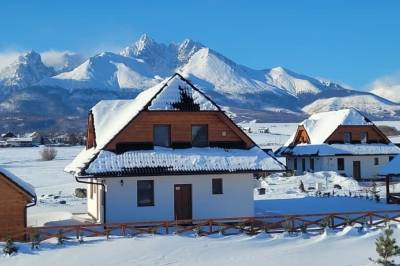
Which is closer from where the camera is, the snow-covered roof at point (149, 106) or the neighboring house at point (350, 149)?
the snow-covered roof at point (149, 106)

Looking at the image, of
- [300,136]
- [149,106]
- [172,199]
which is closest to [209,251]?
[172,199]

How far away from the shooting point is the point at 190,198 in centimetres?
2908

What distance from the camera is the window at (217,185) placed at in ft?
96.8

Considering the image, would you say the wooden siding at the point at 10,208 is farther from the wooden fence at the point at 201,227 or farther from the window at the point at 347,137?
the window at the point at 347,137

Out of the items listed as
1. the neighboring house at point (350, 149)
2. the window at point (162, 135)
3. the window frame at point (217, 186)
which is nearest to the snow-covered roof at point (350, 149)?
the neighboring house at point (350, 149)

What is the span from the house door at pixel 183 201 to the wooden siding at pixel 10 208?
6.70 m

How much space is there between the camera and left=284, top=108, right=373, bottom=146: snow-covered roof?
5806cm

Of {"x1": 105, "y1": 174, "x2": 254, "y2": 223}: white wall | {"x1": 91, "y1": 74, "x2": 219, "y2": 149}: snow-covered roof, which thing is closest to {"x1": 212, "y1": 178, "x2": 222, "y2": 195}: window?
{"x1": 105, "y1": 174, "x2": 254, "y2": 223}: white wall

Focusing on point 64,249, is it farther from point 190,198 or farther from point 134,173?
point 190,198

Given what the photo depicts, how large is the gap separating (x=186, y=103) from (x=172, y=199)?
447 cm

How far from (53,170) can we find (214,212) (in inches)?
1832

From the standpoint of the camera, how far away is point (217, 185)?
29578 mm

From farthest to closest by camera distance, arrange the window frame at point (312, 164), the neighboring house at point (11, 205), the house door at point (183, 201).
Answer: the window frame at point (312, 164) < the house door at point (183, 201) < the neighboring house at point (11, 205)

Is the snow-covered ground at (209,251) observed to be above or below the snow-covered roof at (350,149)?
below
